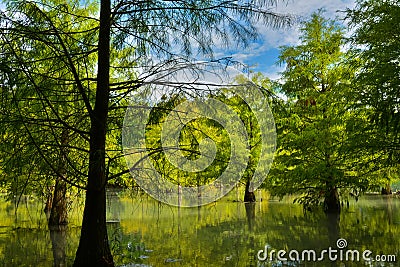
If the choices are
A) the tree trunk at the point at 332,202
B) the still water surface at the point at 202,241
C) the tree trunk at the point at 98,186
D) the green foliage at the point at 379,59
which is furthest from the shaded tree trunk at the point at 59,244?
the tree trunk at the point at 332,202

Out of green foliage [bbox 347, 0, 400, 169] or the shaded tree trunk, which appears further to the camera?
green foliage [bbox 347, 0, 400, 169]

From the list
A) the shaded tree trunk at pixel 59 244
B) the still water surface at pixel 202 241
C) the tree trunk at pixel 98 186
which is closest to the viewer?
the tree trunk at pixel 98 186

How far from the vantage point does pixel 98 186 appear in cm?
390

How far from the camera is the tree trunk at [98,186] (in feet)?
12.5

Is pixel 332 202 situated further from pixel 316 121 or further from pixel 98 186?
pixel 98 186

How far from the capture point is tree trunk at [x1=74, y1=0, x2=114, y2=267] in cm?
380

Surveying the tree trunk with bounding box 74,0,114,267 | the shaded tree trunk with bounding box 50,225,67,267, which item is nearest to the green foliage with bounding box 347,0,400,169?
the tree trunk with bounding box 74,0,114,267

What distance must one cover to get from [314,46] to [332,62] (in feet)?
2.56

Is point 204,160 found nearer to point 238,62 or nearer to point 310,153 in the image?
point 238,62

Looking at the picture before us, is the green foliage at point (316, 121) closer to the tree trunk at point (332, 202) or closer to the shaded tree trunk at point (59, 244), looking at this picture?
the tree trunk at point (332, 202)

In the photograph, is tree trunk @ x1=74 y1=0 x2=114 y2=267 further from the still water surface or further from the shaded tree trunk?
the shaded tree trunk

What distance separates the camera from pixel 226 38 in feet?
13.2

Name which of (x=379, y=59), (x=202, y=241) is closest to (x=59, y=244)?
(x=202, y=241)

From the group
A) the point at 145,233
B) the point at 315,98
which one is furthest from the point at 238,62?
the point at 315,98
